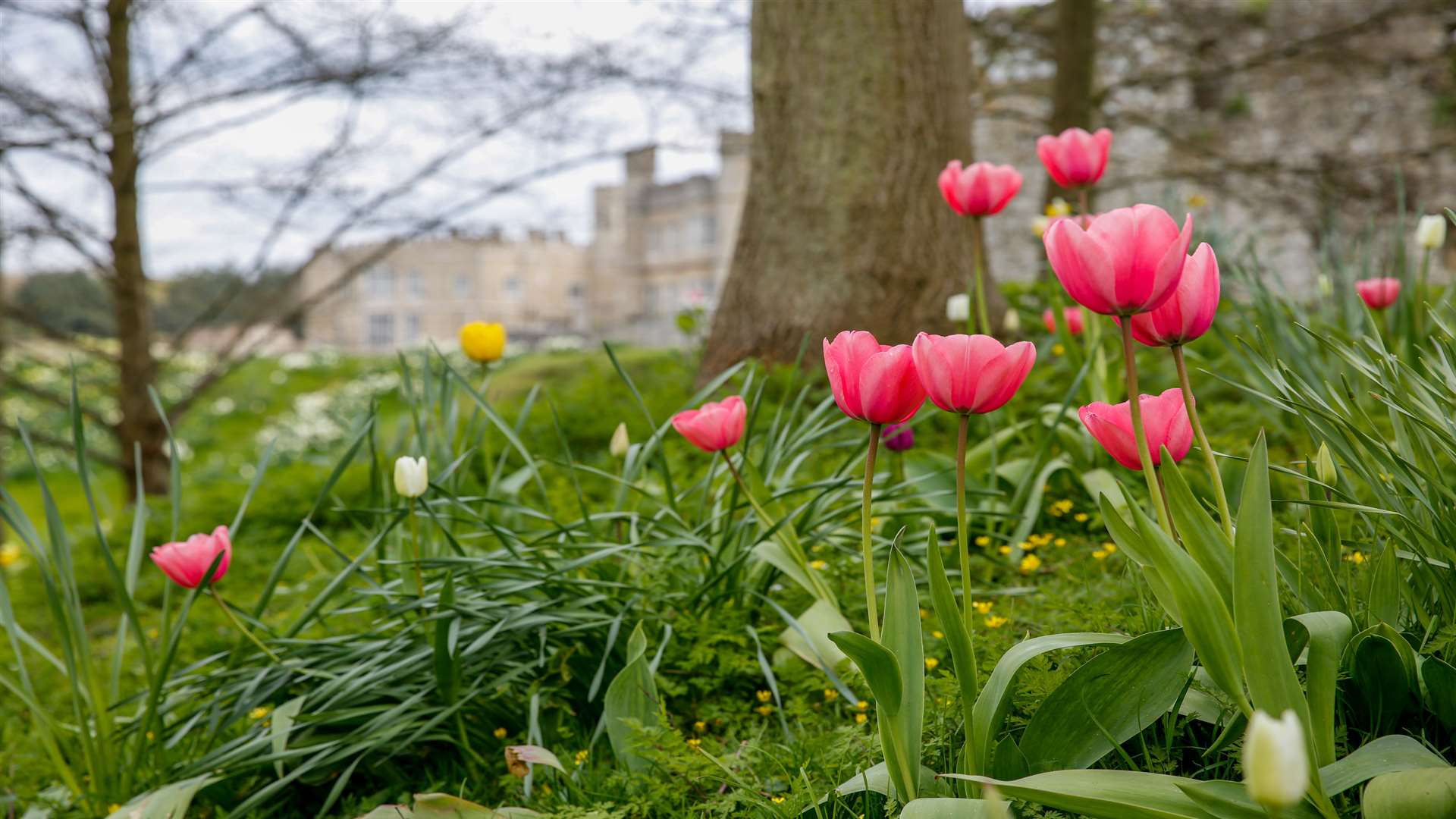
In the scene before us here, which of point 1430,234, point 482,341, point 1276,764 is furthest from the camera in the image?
point 1430,234

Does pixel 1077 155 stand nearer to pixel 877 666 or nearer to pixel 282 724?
pixel 877 666

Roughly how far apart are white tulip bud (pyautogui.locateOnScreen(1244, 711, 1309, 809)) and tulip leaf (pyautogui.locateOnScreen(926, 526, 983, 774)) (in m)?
0.34

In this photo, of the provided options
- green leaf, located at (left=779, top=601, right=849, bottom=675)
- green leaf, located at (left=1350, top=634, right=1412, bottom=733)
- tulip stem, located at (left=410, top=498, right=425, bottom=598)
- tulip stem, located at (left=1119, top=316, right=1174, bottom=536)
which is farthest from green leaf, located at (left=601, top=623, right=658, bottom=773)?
green leaf, located at (left=1350, top=634, right=1412, bottom=733)

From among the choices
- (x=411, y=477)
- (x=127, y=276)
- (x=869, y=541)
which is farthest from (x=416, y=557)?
(x=127, y=276)

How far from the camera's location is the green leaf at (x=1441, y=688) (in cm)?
89

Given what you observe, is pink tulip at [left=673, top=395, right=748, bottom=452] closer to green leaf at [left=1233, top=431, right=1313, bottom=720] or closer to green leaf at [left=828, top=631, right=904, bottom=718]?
green leaf at [left=828, top=631, right=904, bottom=718]

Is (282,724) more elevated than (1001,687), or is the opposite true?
(1001,687)

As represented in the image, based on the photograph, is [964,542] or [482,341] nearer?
[964,542]

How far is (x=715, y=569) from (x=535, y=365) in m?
4.40

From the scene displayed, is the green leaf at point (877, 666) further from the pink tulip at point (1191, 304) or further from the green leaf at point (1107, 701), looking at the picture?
the pink tulip at point (1191, 304)

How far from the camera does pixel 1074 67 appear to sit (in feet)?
18.8

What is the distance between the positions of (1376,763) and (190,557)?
142 cm

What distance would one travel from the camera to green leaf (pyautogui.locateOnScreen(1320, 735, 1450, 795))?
82 centimetres

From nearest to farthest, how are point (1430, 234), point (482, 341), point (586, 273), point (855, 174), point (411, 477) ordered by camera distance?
1. point (411, 477)
2. point (482, 341)
3. point (1430, 234)
4. point (855, 174)
5. point (586, 273)
